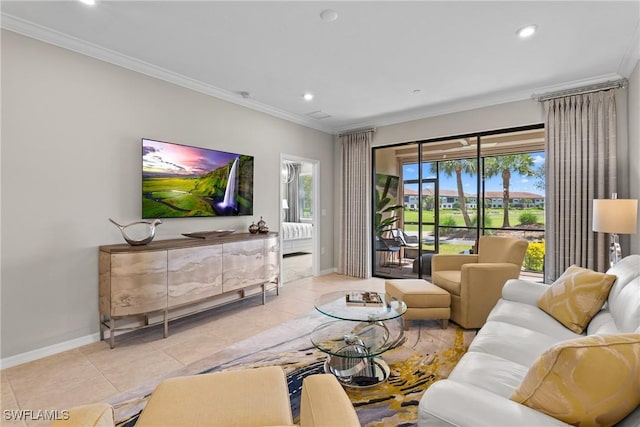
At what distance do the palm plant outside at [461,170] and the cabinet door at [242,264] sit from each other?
308cm

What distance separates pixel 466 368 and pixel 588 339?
2.05ft

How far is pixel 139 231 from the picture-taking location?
10.5 ft

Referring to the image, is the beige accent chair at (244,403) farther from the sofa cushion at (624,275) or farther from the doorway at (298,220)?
the doorway at (298,220)

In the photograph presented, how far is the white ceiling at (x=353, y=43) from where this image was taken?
2.35 metres

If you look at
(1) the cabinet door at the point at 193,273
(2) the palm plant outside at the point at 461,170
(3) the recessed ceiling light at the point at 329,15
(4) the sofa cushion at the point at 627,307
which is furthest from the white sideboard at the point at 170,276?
(4) the sofa cushion at the point at 627,307

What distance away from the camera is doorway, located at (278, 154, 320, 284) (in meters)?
5.58

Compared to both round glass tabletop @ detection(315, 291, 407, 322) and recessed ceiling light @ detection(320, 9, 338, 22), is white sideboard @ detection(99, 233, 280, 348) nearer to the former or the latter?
round glass tabletop @ detection(315, 291, 407, 322)

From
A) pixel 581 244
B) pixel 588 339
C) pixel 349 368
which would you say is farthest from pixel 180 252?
pixel 581 244

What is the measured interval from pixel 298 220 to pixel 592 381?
8.20 meters

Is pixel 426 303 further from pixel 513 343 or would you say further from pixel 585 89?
pixel 585 89

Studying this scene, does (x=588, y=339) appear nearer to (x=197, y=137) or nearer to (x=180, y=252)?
(x=180, y=252)

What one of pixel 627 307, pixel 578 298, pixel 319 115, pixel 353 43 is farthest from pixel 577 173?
pixel 319 115

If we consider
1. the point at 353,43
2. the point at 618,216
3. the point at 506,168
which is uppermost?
the point at 353,43

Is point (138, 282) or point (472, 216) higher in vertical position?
point (472, 216)
